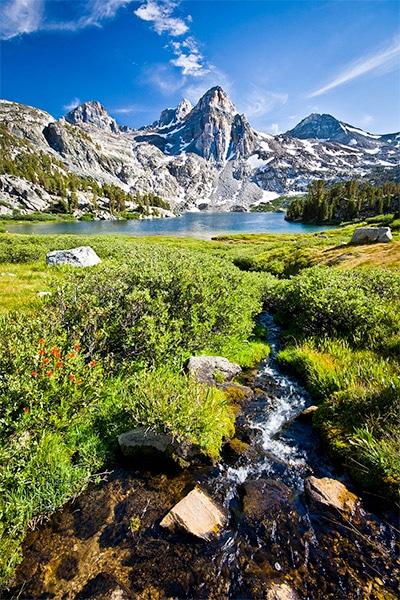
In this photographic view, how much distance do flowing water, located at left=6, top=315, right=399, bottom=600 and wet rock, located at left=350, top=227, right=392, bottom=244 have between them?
40.3 metres

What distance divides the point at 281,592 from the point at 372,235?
4445cm

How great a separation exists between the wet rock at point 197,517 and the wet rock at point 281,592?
1.32 metres

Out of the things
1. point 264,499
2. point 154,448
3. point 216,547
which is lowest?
point 264,499

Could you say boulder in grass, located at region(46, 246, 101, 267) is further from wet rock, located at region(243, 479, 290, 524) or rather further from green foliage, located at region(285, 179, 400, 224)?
green foliage, located at region(285, 179, 400, 224)

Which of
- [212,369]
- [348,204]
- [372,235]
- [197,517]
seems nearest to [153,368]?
[212,369]

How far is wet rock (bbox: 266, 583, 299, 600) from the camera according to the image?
4749 mm

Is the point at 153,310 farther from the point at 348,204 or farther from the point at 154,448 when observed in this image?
the point at 348,204

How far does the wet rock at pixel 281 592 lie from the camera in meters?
4.75

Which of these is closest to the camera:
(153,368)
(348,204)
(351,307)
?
(153,368)

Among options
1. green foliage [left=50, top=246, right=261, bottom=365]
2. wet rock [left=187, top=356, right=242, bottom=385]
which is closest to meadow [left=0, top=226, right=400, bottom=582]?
green foliage [left=50, top=246, right=261, bottom=365]

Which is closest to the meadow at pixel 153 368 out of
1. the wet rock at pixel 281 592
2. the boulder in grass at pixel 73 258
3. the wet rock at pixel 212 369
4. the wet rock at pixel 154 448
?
the wet rock at pixel 154 448

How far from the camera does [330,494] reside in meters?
6.61

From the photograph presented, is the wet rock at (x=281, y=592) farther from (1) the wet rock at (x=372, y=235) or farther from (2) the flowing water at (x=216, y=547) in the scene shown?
(1) the wet rock at (x=372, y=235)

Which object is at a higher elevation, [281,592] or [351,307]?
[351,307]
